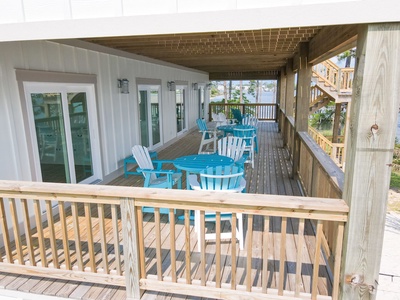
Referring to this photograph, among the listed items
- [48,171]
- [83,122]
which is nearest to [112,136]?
[83,122]

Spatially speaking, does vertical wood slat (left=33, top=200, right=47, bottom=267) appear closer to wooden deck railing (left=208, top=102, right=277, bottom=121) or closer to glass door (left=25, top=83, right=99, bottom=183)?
glass door (left=25, top=83, right=99, bottom=183)

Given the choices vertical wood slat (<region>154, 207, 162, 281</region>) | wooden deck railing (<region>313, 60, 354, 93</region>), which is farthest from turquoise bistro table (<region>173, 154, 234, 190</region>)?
wooden deck railing (<region>313, 60, 354, 93</region>)

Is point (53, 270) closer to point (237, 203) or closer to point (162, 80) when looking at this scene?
point (237, 203)

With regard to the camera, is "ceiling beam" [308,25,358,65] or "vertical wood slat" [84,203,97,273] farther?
"ceiling beam" [308,25,358,65]

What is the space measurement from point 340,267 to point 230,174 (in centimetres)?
140

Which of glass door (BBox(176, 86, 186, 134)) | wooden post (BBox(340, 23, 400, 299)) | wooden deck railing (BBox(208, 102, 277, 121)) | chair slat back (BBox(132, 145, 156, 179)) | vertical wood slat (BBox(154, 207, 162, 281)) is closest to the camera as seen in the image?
wooden post (BBox(340, 23, 400, 299))

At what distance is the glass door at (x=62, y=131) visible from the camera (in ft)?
11.3

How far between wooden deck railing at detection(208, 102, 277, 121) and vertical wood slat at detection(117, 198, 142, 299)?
1220 cm

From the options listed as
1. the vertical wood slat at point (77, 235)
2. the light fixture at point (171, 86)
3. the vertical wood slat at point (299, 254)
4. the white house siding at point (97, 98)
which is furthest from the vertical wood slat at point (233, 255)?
the light fixture at point (171, 86)

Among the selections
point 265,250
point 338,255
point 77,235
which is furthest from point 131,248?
point 338,255

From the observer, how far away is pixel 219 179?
3.01 metres

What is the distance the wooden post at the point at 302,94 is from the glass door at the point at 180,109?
4.87m

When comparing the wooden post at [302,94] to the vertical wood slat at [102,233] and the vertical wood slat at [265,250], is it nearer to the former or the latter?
the vertical wood slat at [265,250]

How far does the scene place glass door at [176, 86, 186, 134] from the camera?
9195 millimetres
